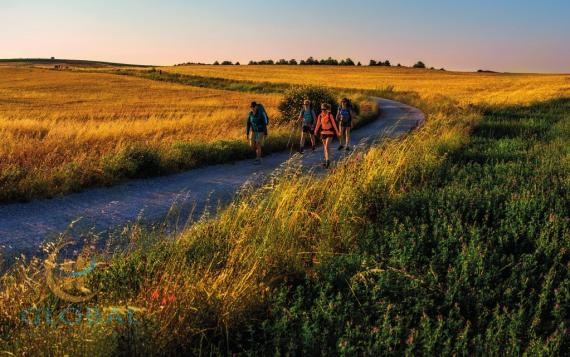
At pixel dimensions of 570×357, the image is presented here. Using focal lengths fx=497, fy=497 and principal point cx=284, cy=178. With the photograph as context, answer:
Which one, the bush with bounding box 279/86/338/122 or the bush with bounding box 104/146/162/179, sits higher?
the bush with bounding box 279/86/338/122

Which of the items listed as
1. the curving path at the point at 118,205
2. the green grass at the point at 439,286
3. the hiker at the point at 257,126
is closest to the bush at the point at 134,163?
the curving path at the point at 118,205

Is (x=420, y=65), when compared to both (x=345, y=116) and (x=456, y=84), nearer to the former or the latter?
(x=456, y=84)

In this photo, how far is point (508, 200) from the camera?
259 inches

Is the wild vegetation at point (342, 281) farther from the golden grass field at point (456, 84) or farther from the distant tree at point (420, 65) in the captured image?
the distant tree at point (420, 65)

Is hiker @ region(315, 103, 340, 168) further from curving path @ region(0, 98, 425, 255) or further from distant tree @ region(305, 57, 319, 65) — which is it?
distant tree @ region(305, 57, 319, 65)

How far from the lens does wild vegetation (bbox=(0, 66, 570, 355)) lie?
351 cm

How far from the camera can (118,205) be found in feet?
27.6

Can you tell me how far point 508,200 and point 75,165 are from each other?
25.6 ft

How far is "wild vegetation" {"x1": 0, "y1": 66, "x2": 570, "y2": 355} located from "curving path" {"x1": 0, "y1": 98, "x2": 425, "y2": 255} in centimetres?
99

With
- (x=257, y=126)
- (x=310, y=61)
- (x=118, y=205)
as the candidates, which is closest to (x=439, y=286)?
(x=118, y=205)

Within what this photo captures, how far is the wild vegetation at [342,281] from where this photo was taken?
11.5ft

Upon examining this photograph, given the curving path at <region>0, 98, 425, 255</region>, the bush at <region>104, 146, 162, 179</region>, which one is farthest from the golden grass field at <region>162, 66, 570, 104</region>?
the bush at <region>104, 146, 162, 179</region>

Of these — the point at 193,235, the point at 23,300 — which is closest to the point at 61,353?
the point at 23,300

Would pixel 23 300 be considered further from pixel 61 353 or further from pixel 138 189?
pixel 138 189
